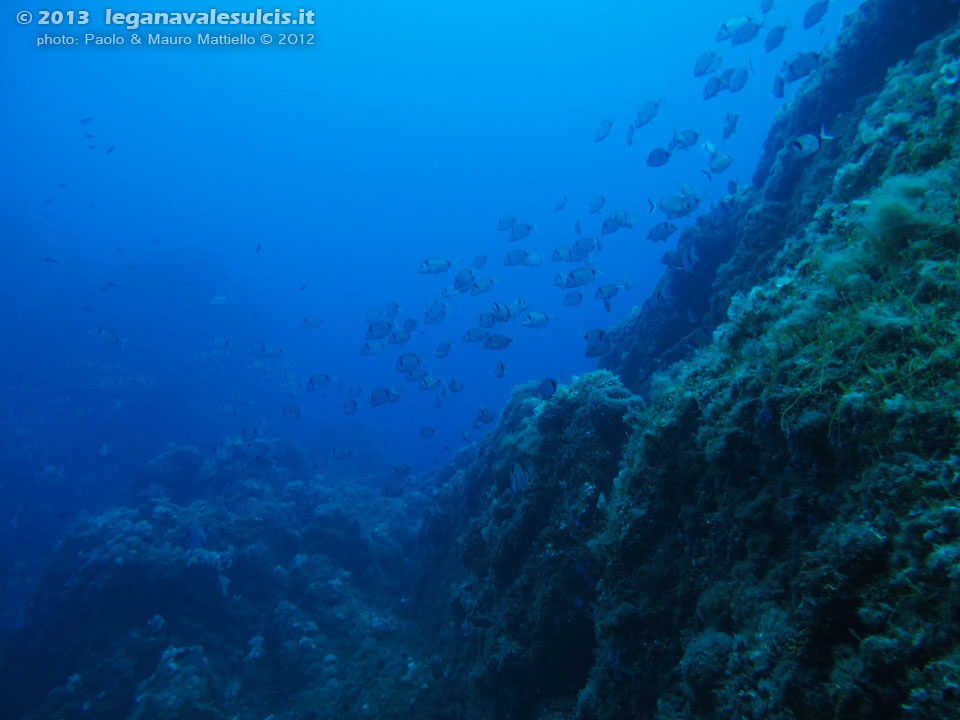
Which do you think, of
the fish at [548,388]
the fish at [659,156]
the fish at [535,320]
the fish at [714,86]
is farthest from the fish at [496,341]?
the fish at [714,86]

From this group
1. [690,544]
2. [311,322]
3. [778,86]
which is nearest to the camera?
[690,544]

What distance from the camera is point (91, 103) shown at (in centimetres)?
9538

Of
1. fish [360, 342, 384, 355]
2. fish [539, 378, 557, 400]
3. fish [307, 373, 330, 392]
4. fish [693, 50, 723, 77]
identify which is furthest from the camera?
fish [360, 342, 384, 355]

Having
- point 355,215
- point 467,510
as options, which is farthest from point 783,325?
point 355,215

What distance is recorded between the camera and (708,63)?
10.1 meters

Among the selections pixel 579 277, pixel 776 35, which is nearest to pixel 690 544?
pixel 579 277

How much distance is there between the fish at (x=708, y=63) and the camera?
32.8 ft

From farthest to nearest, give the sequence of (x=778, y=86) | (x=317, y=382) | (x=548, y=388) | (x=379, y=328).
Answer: (x=317, y=382) → (x=379, y=328) → (x=778, y=86) → (x=548, y=388)

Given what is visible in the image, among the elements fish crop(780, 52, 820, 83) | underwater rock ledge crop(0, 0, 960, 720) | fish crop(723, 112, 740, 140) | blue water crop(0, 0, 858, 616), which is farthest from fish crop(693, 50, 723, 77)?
blue water crop(0, 0, 858, 616)

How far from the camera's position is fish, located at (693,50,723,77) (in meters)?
9.98

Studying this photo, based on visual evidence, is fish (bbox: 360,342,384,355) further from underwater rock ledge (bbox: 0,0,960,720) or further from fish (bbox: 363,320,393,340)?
underwater rock ledge (bbox: 0,0,960,720)

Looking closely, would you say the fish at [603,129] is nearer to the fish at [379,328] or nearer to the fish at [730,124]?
the fish at [730,124]

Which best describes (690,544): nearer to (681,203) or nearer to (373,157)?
(681,203)

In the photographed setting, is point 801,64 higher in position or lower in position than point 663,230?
higher
